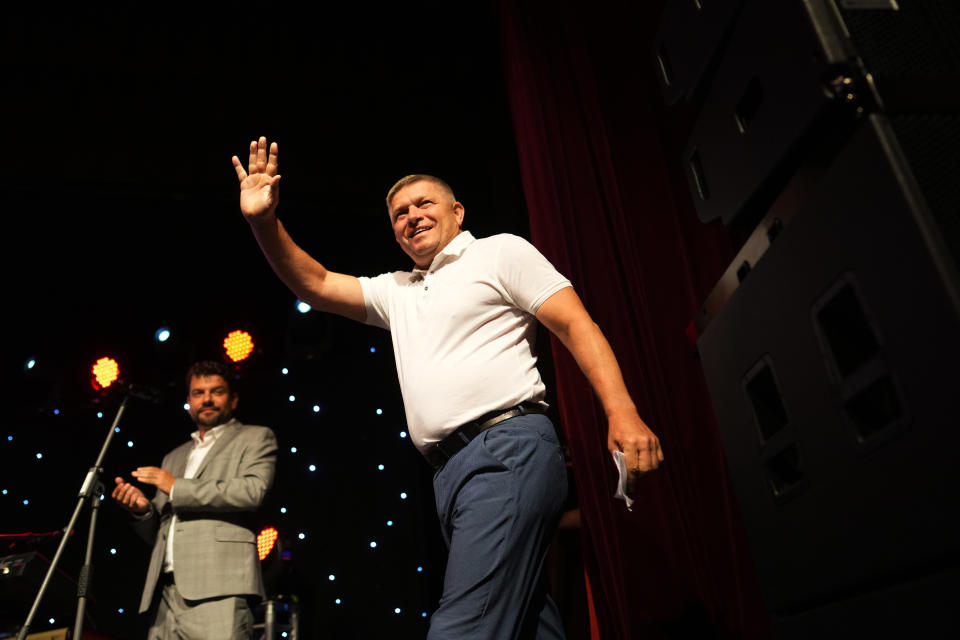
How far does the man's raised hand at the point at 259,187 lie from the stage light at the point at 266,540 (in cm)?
273

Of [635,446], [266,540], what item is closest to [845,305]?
[635,446]

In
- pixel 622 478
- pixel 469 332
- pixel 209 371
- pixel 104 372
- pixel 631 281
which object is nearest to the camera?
pixel 622 478

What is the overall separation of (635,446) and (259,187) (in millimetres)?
1093

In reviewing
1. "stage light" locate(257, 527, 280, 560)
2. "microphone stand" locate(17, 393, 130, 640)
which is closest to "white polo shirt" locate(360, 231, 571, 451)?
"microphone stand" locate(17, 393, 130, 640)

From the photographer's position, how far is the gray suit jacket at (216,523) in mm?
2381

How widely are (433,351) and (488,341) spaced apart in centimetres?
12

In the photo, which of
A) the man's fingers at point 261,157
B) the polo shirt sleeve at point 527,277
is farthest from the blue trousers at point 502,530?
the man's fingers at point 261,157

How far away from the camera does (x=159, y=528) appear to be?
8.75 feet

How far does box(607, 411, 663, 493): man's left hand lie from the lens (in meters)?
1.22

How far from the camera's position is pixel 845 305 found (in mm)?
738

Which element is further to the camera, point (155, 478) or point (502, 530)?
point (155, 478)

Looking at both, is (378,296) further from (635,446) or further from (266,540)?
(266,540)

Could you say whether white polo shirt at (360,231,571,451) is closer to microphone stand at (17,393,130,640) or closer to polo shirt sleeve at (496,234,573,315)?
polo shirt sleeve at (496,234,573,315)

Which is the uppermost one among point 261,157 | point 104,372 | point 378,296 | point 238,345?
point 238,345
